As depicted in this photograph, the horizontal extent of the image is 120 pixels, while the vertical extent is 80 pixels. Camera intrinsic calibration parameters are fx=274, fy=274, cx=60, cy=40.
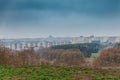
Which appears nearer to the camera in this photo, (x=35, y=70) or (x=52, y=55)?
(x=35, y=70)

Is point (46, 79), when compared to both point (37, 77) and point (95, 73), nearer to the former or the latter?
point (37, 77)

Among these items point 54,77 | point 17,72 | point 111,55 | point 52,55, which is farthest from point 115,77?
point 52,55

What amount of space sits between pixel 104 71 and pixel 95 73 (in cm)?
84

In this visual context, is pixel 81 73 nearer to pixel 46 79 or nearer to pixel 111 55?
pixel 46 79

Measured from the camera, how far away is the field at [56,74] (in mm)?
12078

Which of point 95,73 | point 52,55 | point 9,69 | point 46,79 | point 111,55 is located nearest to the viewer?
point 46,79

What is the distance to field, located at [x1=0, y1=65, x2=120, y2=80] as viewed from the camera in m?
12.1

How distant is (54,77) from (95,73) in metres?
2.09

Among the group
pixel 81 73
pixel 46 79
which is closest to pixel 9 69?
pixel 46 79

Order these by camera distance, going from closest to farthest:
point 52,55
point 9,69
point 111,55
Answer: point 9,69, point 111,55, point 52,55

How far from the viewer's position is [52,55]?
2621 inches

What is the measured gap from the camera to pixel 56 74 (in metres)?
12.7

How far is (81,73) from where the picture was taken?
12945mm

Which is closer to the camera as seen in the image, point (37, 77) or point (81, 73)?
point (37, 77)
